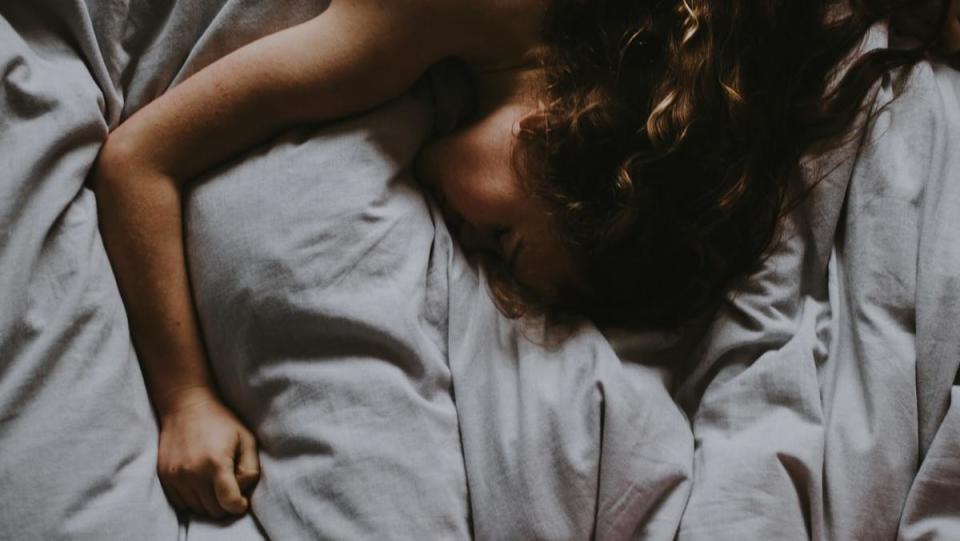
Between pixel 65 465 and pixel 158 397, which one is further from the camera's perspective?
pixel 158 397

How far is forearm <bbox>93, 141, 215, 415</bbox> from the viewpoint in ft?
3.01

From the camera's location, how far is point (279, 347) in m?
0.91

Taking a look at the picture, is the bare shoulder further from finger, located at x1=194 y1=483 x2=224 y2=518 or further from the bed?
finger, located at x1=194 y1=483 x2=224 y2=518

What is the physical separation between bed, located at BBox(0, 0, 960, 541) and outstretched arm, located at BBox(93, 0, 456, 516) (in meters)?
0.02

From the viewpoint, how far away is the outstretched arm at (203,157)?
0.89 meters

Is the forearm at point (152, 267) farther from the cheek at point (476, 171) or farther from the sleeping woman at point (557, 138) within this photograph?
the cheek at point (476, 171)

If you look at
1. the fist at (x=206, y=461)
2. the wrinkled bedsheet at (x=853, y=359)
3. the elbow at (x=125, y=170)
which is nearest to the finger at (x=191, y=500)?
the fist at (x=206, y=461)

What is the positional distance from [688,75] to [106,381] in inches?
24.3

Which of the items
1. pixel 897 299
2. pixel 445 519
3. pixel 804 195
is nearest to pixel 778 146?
pixel 804 195

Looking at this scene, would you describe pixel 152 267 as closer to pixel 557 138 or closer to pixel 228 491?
pixel 228 491

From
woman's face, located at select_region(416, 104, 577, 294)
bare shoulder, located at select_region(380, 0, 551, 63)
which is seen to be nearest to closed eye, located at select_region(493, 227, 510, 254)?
woman's face, located at select_region(416, 104, 577, 294)

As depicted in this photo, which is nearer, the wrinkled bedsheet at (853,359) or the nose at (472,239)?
the wrinkled bedsheet at (853,359)

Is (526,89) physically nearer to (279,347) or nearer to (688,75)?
(688,75)

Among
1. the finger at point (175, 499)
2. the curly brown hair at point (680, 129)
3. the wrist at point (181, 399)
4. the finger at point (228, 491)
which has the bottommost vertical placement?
the finger at point (175, 499)
